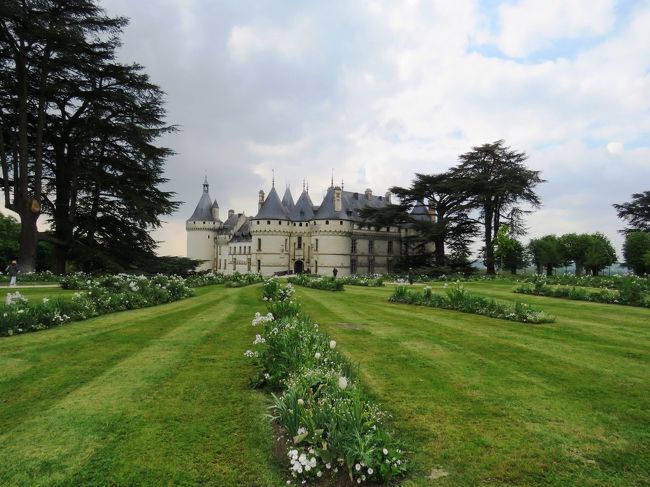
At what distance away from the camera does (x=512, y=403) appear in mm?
5254

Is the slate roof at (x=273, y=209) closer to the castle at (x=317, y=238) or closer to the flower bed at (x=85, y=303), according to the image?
the castle at (x=317, y=238)

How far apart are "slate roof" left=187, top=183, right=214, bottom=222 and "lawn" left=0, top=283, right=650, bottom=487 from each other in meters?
63.1

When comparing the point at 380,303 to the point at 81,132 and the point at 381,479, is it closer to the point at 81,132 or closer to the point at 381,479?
the point at 381,479

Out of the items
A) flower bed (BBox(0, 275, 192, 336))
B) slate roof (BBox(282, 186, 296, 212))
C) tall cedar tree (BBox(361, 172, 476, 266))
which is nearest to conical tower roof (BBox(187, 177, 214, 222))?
slate roof (BBox(282, 186, 296, 212))

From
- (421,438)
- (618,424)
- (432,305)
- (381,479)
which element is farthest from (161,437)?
(432,305)

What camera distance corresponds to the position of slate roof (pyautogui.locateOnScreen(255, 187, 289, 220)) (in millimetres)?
57094

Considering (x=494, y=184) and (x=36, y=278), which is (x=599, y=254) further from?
(x=36, y=278)

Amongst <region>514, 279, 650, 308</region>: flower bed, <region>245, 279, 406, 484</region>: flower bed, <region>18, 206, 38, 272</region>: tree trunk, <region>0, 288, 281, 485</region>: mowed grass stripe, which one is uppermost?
<region>18, 206, 38, 272</region>: tree trunk

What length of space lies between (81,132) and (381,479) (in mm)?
28160

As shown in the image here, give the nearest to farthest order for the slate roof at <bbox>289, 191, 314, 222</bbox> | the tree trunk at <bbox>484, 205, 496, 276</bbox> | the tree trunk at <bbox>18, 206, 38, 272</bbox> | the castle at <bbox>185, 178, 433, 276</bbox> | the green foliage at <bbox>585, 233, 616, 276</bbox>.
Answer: the tree trunk at <bbox>18, 206, 38, 272</bbox> → the tree trunk at <bbox>484, 205, 496, 276</bbox> → the green foliage at <bbox>585, 233, 616, 276</bbox> → the castle at <bbox>185, 178, 433, 276</bbox> → the slate roof at <bbox>289, 191, 314, 222</bbox>

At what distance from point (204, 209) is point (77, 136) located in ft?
150

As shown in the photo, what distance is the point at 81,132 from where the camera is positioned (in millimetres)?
25516

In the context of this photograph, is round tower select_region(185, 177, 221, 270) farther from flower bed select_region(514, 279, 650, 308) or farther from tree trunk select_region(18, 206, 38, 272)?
flower bed select_region(514, 279, 650, 308)

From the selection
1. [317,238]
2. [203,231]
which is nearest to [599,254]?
[317,238]
